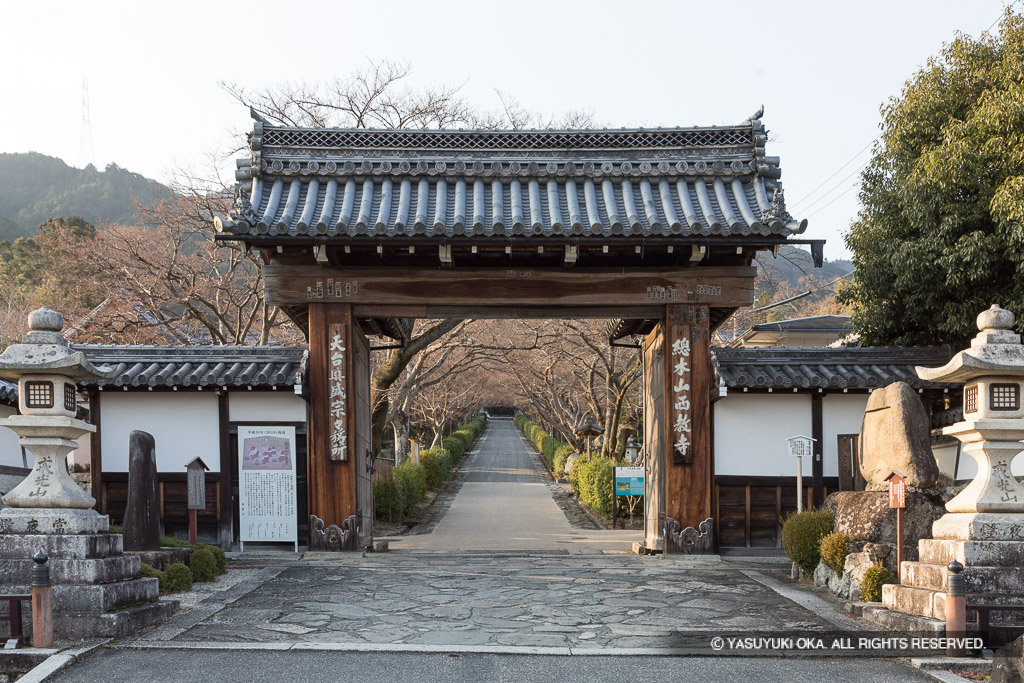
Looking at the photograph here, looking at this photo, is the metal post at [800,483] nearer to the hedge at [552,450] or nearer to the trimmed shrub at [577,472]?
the trimmed shrub at [577,472]

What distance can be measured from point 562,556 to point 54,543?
8.12 m

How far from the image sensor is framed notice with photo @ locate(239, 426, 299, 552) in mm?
13852

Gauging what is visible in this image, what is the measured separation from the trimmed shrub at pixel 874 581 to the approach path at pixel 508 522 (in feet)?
20.7

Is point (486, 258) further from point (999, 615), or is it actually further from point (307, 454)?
point (999, 615)

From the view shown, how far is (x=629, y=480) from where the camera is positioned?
68.6 feet

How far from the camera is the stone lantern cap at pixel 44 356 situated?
841 centimetres

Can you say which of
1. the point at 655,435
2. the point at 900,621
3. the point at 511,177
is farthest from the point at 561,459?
the point at 900,621

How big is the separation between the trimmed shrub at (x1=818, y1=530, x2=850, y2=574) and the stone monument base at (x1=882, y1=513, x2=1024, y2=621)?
77.0 inches

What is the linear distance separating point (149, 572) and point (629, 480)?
1305 centimetres

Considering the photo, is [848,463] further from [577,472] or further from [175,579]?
[577,472]

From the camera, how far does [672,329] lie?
13.9 meters

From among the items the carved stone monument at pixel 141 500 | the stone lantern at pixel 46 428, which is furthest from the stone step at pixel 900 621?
the carved stone monument at pixel 141 500

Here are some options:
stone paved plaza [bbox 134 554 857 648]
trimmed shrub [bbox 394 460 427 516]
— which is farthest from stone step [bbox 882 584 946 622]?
trimmed shrub [bbox 394 460 427 516]

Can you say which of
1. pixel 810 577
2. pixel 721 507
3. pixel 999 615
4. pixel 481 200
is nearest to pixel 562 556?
pixel 721 507
